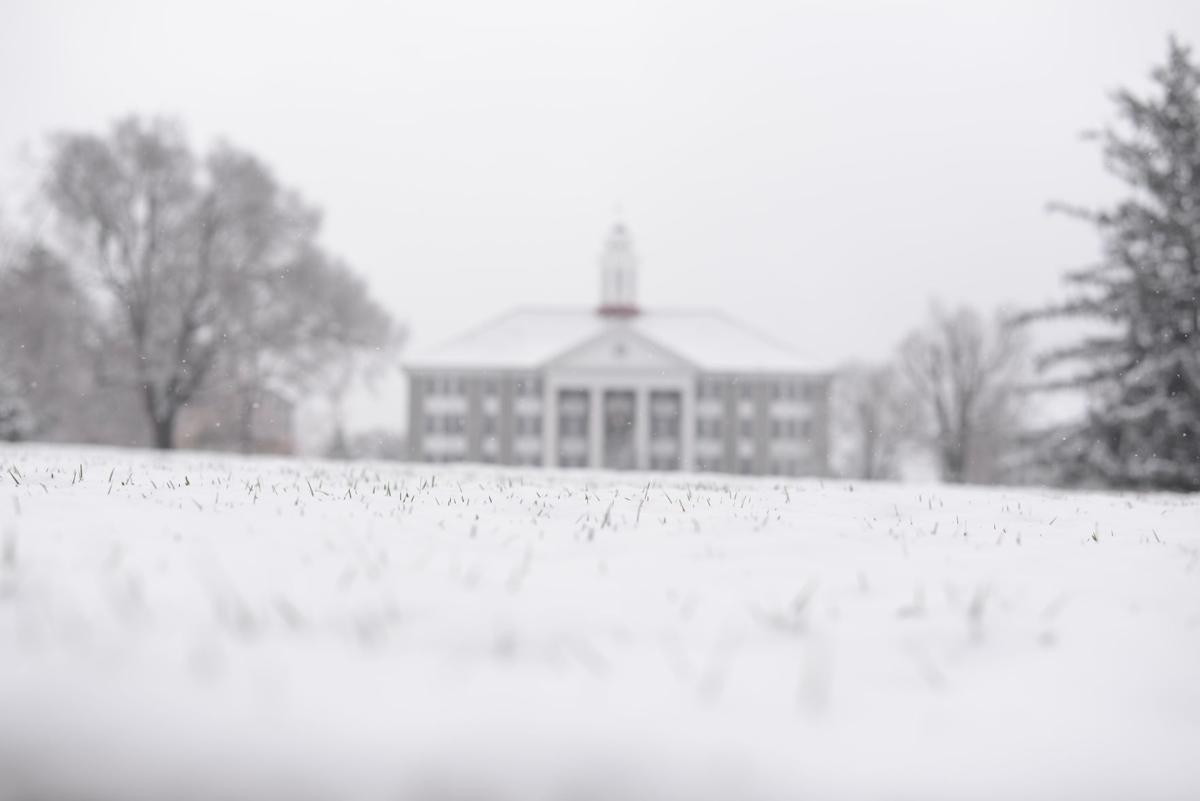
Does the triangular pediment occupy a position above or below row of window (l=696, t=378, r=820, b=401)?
above

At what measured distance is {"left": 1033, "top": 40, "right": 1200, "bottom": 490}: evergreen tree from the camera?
54.7 ft

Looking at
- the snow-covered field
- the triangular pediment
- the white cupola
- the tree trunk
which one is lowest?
the snow-covered field

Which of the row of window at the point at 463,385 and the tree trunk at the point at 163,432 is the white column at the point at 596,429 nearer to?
the row of window at the point at 463,385

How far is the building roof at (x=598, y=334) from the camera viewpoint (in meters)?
50.8

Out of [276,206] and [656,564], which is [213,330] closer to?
[276,206]

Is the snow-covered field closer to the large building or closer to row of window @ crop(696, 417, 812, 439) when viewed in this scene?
the large building

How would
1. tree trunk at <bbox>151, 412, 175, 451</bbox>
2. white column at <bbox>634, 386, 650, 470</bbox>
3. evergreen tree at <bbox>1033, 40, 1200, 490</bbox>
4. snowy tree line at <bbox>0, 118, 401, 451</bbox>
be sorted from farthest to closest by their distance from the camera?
1. white column at <bbox>634, 386, 650, 470</bbox>
2. tree trunk at <bbox>151, 412, 175, 451</bbox>
3. snowy tree line at <bbox>0, 118, 401, 451</bbox>
4. evergreen tree at <bbox>1033, 40, 1200, 490</bbox>

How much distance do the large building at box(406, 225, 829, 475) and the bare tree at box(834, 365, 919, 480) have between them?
3751 mm

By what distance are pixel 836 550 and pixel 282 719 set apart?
3175mm

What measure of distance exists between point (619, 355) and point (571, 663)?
156 ft

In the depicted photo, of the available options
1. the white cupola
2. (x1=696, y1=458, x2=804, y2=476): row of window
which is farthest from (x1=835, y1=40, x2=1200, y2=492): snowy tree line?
the white cupola

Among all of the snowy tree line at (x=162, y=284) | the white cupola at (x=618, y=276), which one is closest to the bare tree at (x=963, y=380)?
the white cupola at (x=618, y=276)

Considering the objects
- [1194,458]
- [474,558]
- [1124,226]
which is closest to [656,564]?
[474,558]

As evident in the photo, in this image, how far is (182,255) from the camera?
27312 mm
